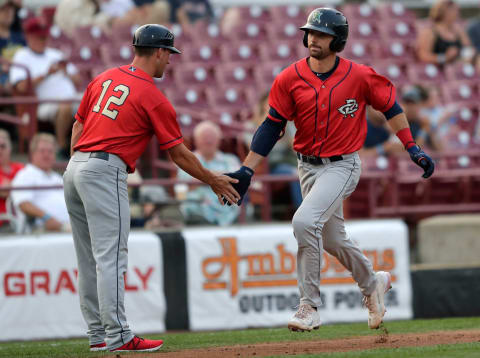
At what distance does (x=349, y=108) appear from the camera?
6.06 metres

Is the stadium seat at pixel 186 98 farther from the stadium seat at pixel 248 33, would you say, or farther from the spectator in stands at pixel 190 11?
the spectator in stands at pixel 190 11

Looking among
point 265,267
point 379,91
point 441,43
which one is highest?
point 441,43

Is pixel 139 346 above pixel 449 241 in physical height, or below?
below

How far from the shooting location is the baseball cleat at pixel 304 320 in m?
6.00

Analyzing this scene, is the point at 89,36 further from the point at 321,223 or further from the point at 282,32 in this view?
the point at 321,223

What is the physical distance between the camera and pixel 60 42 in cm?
1293

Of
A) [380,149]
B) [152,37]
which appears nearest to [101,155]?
[152,37]

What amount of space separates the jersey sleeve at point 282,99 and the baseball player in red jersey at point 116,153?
71 centimetres

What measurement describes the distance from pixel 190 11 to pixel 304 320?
9.80m

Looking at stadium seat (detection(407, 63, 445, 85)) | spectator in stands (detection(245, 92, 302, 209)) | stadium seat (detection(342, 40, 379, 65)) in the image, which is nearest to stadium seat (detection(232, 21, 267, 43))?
stadium seat (detection(342, 40, 379, 65))

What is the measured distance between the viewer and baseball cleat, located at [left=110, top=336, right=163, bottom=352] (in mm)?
5812

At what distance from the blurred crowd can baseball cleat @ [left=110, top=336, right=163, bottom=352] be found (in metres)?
3.05

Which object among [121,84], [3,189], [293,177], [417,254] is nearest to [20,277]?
[3,189]

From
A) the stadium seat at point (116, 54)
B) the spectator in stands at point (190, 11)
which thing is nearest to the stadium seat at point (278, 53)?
the spectator in stands at point (190, 11)
